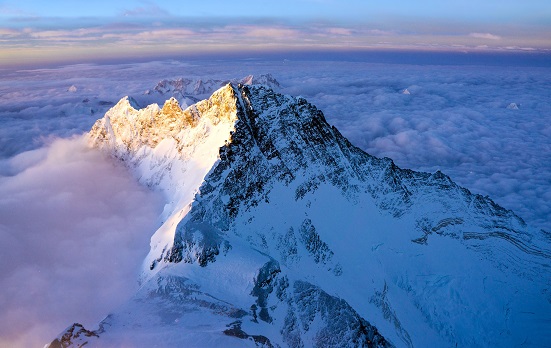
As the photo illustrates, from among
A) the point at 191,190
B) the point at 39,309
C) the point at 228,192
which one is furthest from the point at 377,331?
the point at 39,309

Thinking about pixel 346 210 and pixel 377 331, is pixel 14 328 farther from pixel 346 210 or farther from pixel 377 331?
pixel 346 210

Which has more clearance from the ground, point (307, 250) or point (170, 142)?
point (170, 142)

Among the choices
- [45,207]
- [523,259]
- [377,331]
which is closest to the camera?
[377,331]

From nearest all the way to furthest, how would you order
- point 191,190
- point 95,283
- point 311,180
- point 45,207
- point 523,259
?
point 95,283, point 191,190, point 311,180, point 523,259, point 45,207

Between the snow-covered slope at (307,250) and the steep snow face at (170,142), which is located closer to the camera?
the snow-covered slope at (307,250)

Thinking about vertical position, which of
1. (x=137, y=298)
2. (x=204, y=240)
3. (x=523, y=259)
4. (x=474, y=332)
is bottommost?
(x=474, y=332)

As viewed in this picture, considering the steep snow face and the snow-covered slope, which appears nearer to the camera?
the snow-covered slope

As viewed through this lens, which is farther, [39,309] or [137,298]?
[39,309]

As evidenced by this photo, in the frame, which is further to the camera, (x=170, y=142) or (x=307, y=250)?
(x=170, y=142)
